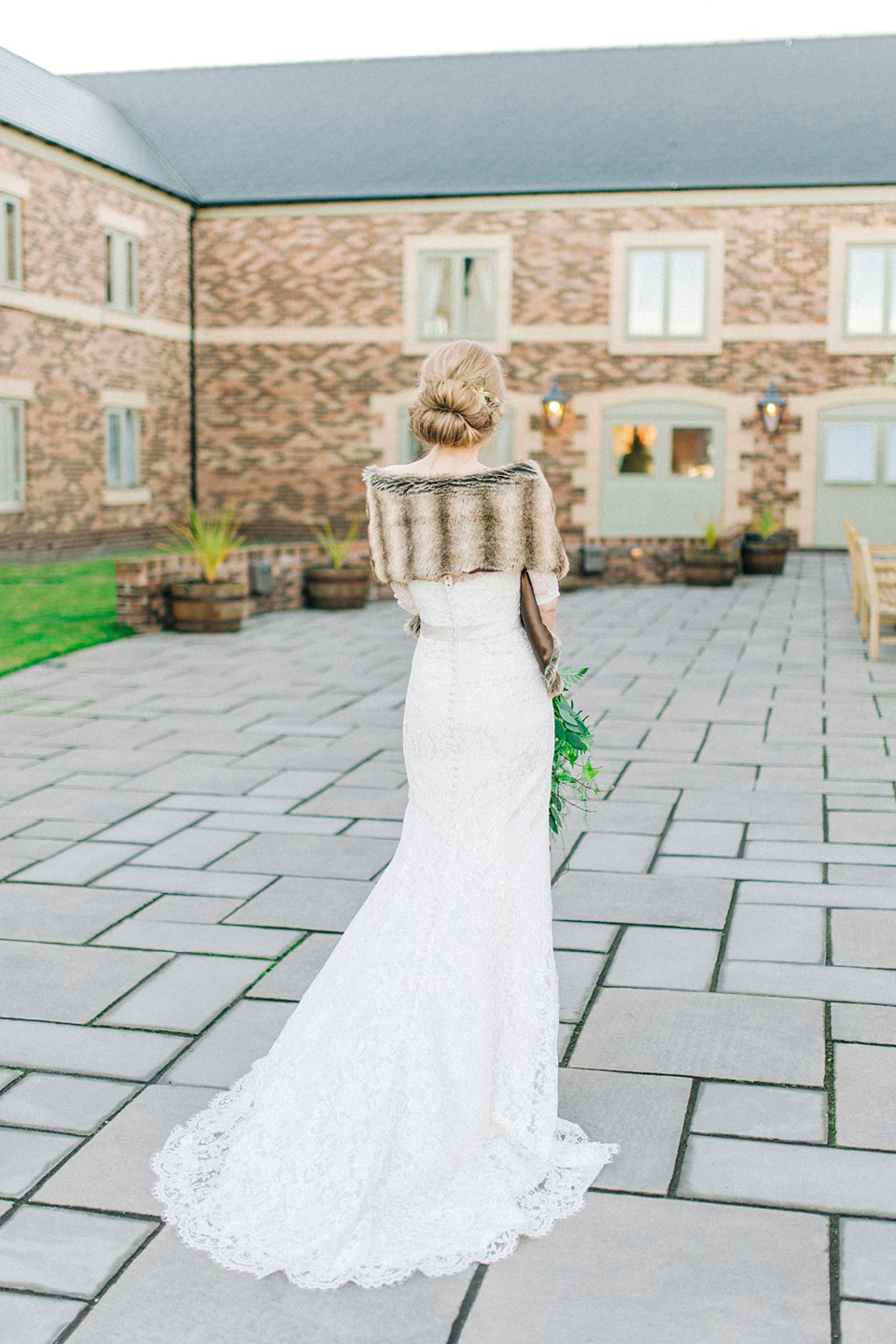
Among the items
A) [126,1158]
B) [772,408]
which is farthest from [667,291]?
[126,1158]

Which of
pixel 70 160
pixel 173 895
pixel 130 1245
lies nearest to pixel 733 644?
pixel 173 895

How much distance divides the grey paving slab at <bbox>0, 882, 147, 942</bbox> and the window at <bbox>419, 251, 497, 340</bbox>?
18197mm

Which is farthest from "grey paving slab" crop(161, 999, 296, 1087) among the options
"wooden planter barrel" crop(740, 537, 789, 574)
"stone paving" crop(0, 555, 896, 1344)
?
"wooden planter barrel" crop(740, 537, 789, 574)

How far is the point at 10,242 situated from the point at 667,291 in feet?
33.2

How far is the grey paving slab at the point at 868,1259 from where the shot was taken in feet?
7.73

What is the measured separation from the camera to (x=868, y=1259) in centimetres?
245

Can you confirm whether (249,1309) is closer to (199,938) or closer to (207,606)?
(199,938)

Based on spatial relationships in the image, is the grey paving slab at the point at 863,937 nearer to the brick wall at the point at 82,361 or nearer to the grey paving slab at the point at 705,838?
the grey paving slab at the point at 705,838

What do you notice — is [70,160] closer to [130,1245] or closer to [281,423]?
[281,423]

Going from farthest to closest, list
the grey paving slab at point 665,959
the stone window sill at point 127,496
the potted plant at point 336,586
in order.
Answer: the stone window sill at point 127,496 → the potted plant at point 336,586 → the grey paving slab at point 665,959

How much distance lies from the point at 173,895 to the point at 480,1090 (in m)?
2.11

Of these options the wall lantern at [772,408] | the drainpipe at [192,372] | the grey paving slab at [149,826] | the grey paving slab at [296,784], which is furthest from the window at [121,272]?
the grey paving slab at [149,826]

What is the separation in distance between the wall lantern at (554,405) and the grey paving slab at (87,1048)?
18.6 metres

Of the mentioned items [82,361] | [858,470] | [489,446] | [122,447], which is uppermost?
[82,361]
